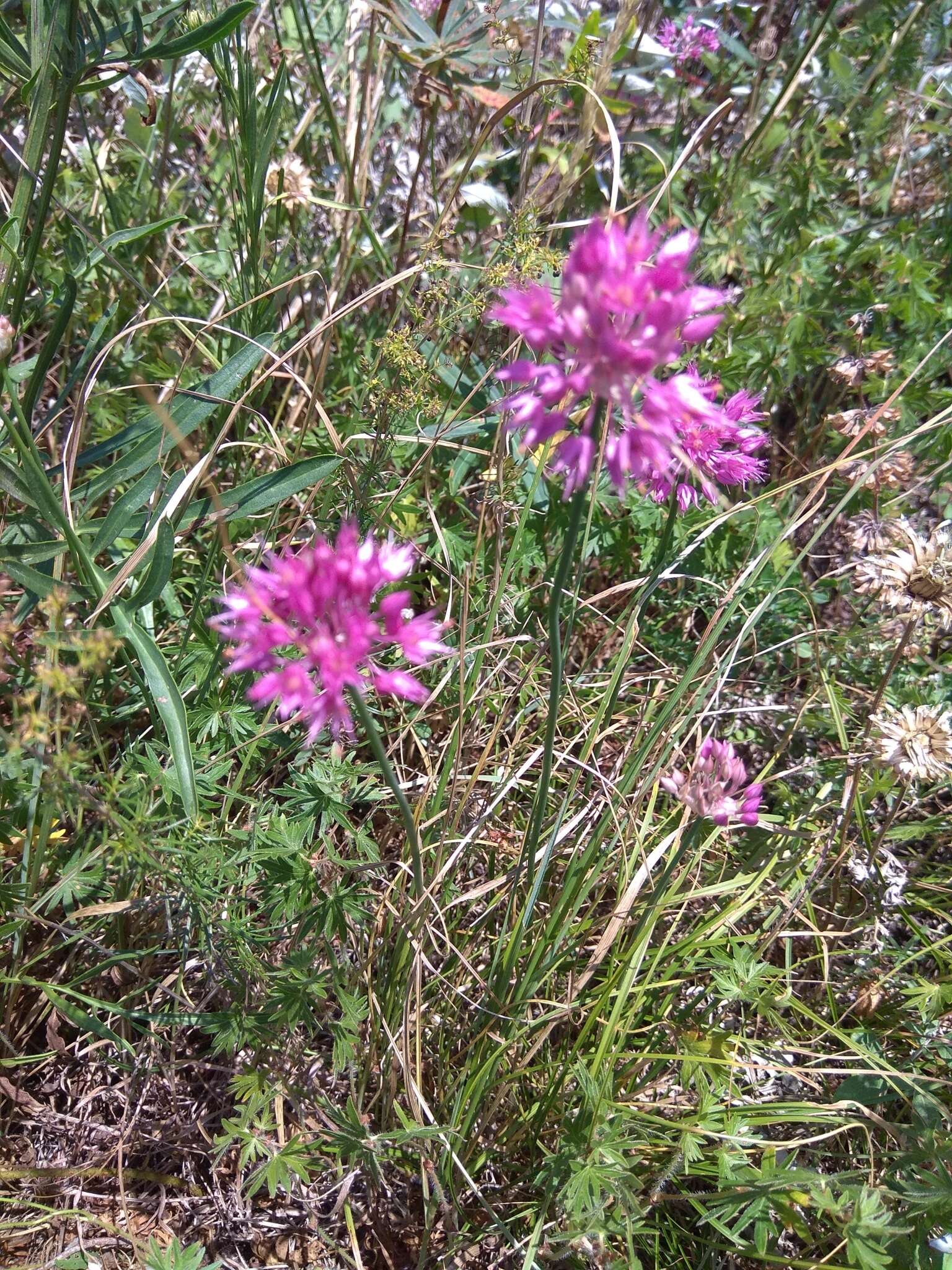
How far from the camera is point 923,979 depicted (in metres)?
2.36

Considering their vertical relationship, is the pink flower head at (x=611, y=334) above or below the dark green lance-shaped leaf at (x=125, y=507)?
above

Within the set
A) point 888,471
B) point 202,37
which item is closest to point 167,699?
point 202,37

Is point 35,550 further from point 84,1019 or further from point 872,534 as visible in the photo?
point 872,534

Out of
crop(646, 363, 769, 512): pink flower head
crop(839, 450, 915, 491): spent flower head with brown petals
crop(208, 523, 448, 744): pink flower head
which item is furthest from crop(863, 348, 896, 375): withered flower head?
crop(208, 523, 448, 744): pink flower head

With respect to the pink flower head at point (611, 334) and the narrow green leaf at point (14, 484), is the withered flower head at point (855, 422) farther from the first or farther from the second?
the narrow green leaf at point (14, 484)

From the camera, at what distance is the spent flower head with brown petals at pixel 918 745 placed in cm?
234

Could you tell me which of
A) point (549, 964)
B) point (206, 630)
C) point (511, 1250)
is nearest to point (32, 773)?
point (206, 630)

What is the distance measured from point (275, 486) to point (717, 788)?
51.9 inches

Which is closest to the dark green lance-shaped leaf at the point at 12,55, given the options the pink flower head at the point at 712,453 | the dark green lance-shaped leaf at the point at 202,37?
the dark green lance-shaped leaf at the point at 202,37

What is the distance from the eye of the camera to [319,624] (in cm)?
142

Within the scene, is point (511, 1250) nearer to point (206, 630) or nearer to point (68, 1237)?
point (68, 1237)

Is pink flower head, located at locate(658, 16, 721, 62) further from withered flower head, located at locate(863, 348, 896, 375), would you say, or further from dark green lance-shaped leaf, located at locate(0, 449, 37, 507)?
dark green lance-shaped leaf, located at locate(0, 449, 37, 507)

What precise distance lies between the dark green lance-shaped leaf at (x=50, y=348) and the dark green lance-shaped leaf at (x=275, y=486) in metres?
0.52

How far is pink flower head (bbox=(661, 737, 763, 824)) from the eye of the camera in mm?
2053
